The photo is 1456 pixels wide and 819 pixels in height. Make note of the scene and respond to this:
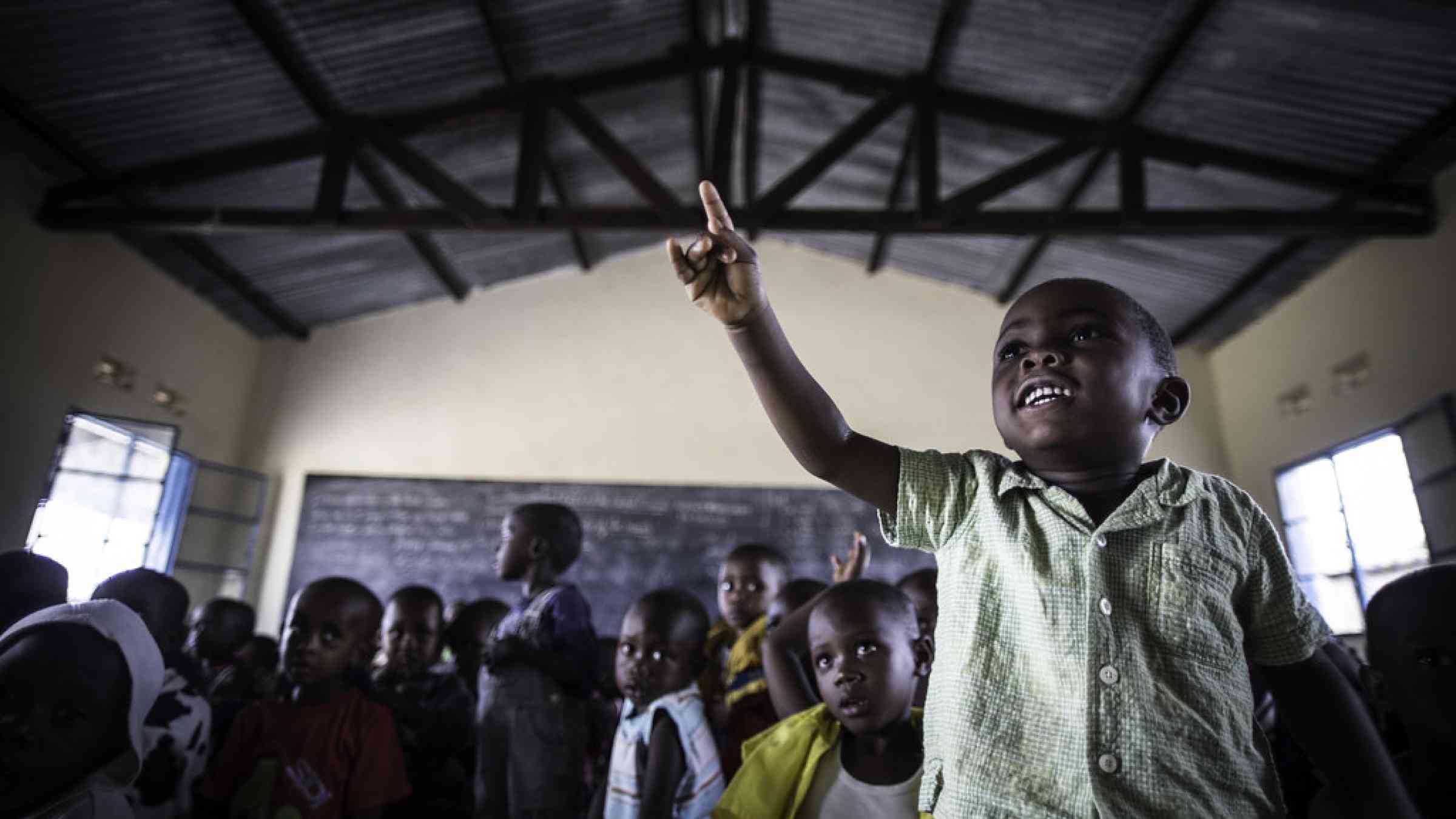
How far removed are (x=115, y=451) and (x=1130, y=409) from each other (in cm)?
532

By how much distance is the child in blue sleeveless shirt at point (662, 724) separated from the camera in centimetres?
175

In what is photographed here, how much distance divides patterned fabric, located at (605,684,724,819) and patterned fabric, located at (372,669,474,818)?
884mm

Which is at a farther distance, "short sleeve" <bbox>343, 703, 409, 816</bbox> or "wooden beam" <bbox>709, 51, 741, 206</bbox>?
"wooden beam" <bbox>709, 51, 741, 206</bbox>

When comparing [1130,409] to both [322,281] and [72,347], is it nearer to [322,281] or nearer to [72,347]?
[72,347]

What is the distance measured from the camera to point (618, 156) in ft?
14.5

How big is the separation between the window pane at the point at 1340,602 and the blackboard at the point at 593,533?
2.17 m

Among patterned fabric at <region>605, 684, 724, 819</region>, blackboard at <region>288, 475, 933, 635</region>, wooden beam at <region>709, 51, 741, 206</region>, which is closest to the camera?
patterned fabric at <region>605, 684, 724, 819</region>

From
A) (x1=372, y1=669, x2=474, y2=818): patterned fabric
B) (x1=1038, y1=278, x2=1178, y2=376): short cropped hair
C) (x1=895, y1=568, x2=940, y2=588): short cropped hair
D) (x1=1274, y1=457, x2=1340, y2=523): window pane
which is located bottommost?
(x1=372, y1=669, x2=474, y2=818): patterned fabric

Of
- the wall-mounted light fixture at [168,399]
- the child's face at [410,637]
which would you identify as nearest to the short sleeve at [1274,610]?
the child's face at [410,637]

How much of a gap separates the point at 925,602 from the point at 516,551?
47.7 inches

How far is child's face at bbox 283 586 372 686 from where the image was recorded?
2008mm

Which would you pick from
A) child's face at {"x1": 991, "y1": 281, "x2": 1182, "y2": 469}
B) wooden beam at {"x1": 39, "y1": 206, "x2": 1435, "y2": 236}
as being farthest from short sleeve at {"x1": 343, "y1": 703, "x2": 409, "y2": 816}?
wooden beam at {"x1": 39, "y1": 206, "x2": 1435, "y2": 236}

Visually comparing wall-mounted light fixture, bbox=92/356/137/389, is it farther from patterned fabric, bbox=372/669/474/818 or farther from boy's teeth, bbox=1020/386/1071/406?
boy's teeth, bbox=1020/386/1071/406

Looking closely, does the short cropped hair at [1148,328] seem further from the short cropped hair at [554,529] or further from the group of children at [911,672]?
the short cropped hair at [554,529]
